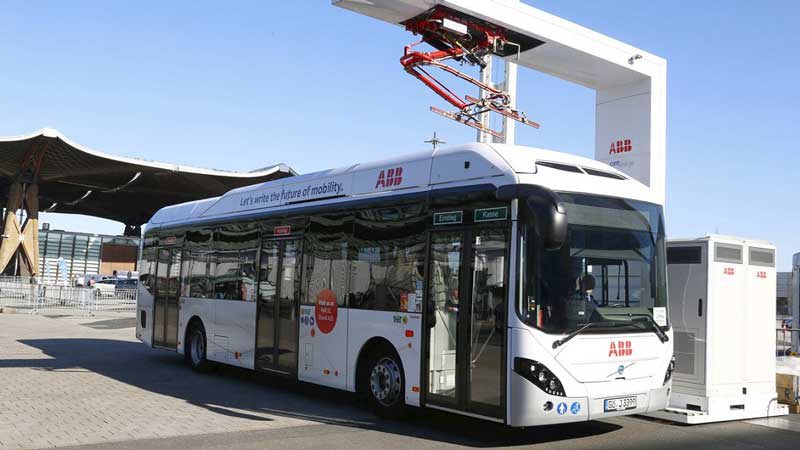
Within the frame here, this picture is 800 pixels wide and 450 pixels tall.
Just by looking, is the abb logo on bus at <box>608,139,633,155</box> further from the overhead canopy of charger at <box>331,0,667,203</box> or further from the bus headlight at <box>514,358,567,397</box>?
the bus headlight at <box>514,358,567,397</box>

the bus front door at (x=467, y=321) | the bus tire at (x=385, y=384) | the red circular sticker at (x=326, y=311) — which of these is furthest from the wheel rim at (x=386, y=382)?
the red circular sticker at (x=326, y=311)

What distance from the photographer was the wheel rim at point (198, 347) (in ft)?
45.3

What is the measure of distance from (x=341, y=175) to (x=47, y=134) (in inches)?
1667

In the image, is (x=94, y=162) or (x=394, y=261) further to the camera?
(x=94, y=162)

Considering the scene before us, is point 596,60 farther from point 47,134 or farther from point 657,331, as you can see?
point 47,134

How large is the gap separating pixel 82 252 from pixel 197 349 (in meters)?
72.4

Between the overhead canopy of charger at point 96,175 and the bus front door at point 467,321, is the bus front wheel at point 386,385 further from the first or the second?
the overhead canopy of charger at point 96,175

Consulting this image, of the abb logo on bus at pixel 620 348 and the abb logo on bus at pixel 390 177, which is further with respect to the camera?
the abb logo on bus at pixel 390 177

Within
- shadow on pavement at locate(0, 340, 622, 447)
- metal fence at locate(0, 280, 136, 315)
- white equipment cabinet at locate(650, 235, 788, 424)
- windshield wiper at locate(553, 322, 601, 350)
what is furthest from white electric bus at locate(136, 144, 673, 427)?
metal fence at locate(0, 280, 136, 315)

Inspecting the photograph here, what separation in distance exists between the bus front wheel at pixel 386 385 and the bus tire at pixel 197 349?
508cm

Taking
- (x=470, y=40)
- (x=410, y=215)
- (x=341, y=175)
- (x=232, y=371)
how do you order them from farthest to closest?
(x=232, y=371) < (x=470, y=40) < (x=341, y=175) < (x=410, y=215)

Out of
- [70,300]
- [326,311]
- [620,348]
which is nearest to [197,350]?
[326,311]

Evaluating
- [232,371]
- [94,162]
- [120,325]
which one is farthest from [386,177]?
[94,162]

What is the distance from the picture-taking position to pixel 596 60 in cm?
1235
